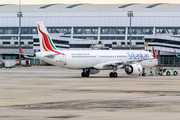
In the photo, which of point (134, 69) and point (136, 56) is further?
point (136, 56)

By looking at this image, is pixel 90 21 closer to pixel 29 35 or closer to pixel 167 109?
pixel 29 35

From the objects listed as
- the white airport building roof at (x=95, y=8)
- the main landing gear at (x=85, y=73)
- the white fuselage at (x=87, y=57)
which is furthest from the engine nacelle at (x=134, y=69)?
the white airport building roof at (x=95, y=8)

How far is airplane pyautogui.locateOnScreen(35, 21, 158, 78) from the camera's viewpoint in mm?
53562

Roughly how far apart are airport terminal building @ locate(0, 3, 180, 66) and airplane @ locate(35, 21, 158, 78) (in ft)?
325

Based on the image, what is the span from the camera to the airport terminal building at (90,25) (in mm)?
164625

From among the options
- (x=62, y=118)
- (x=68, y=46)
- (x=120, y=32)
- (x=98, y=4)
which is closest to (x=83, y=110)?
(x=62, y=118)

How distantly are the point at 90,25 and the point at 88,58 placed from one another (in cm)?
11851

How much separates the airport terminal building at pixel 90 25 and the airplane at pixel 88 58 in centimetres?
9893

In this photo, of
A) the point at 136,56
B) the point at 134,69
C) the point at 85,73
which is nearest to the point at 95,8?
the point at 136,56

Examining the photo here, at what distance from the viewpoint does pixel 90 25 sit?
172375 mm

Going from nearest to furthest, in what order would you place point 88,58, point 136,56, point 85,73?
point 88,58
point 85,73
point 136,56

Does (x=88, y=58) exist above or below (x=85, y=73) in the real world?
above

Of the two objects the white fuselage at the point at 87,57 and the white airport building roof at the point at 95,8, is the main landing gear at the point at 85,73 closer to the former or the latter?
the white fuselage at the point at 87,57

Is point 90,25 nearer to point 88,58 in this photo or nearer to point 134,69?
point 88,58
